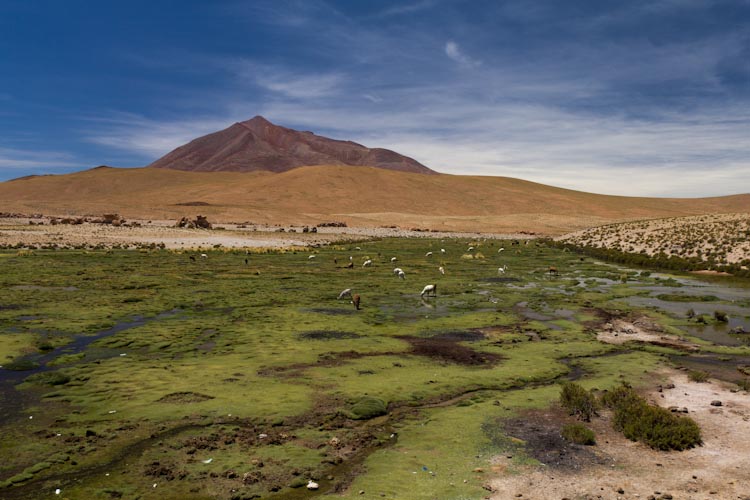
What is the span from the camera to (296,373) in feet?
40.7

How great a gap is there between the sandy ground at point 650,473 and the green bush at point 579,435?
0.15 meters

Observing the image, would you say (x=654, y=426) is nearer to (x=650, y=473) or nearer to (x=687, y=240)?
(x=650, y=473)

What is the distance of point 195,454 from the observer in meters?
8.24

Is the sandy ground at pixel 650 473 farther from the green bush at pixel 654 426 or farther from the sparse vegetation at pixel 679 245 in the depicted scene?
the sparse vegetation at pixel 679 245

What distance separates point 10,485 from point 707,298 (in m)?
27.6

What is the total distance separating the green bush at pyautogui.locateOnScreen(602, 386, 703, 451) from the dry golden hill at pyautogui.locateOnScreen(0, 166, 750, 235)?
89386 mm

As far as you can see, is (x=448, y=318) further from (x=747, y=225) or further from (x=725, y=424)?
(x=747, y=225)

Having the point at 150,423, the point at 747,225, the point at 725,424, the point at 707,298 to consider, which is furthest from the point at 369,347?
the point at 747,225

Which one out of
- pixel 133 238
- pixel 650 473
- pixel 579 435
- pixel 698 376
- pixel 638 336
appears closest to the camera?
pixel 650 473

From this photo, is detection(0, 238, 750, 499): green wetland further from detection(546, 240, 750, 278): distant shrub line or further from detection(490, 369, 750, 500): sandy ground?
detection(546, 240, 750, 278): distant shrub line

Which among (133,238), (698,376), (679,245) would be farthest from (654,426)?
(133,238)

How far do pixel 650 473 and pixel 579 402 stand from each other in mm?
2185

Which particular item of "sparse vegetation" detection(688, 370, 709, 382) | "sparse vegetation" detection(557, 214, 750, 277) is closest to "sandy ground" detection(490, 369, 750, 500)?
"sparse vegetation" detection(688, 370, 709, 382)

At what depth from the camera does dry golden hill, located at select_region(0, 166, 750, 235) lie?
351 feet
